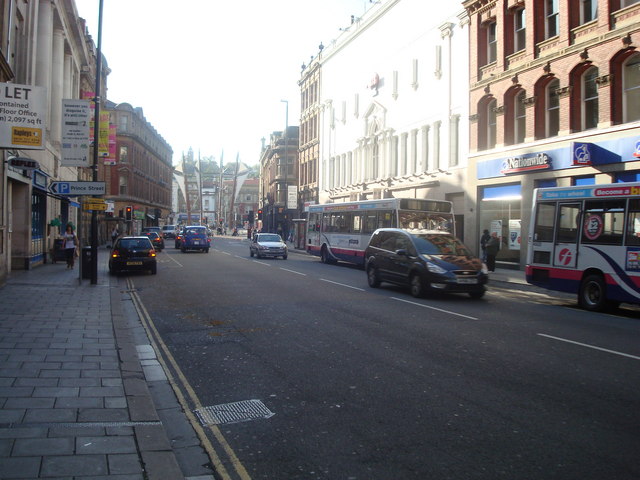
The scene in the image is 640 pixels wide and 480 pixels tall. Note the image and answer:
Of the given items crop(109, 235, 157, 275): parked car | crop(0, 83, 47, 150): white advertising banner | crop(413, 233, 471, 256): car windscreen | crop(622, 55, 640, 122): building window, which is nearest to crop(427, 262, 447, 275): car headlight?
crop(413, 233, 471, 256): car windscreen

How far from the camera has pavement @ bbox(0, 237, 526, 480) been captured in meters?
3.72

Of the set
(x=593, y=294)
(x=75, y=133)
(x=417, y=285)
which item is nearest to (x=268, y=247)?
(x=75, y=133)

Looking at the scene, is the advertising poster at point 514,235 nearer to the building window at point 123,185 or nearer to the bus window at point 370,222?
the bus window at point 370,222

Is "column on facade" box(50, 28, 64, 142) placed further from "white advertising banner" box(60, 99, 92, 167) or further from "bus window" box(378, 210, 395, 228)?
"bus window" box(378, 210, 395, 228)

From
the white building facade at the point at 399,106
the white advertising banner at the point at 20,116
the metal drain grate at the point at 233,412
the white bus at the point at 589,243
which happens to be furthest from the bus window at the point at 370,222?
the metal drain grate at the point at 233,412

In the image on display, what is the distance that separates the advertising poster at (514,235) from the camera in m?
23.9

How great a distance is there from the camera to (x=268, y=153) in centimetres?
A: 7931

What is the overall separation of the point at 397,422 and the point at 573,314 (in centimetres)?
846

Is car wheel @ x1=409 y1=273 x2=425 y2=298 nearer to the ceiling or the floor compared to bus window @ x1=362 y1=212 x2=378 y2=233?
nearer to the floor

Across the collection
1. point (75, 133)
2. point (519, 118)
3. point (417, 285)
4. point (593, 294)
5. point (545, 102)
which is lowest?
point (593, 294)

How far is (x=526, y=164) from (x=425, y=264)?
11930mm

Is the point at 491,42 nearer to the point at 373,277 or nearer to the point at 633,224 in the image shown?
the point at 373,277

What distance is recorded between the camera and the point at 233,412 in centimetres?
508

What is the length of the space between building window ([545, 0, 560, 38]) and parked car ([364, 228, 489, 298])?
43.5ft
